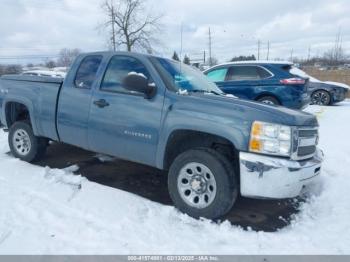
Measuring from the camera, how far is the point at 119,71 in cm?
463

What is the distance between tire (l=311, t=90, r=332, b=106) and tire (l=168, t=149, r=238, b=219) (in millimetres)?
12146

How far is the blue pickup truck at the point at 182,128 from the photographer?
139 inches

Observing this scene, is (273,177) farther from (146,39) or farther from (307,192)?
(146,39)

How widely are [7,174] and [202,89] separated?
313 cm

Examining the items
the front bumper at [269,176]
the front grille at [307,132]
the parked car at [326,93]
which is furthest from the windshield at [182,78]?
the parked car at [326,93]

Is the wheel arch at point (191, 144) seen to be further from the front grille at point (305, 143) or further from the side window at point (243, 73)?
the side window at point (243, 73)

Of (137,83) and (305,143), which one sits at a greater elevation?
(137,83)

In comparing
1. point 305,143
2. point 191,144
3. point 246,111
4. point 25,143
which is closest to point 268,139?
point 246,111

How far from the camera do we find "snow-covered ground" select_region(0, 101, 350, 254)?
319 centimetres

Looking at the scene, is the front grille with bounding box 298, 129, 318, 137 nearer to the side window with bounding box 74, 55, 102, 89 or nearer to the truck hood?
the truck hood

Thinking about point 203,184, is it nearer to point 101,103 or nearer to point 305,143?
point 305,143

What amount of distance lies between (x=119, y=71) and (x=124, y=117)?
2.36 feet

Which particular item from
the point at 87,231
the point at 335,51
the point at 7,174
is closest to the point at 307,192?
the point at 87,231

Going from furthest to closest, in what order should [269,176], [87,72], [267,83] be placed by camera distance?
[267,83], [87,72], [269,176]
